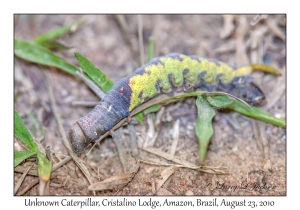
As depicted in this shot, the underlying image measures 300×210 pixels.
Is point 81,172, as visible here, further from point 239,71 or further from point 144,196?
point 239,71

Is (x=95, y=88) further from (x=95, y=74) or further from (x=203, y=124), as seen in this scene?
(x=203, y=124)

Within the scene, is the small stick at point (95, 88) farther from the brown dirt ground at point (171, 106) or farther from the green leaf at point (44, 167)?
the green leaf at point (44, 167)

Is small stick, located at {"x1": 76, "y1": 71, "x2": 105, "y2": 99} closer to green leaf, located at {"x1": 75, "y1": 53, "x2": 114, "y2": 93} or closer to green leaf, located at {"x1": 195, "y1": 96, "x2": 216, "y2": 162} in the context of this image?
green leaf, located at {"x1": 75, "y1": 53, "x2": 114, "y2": 93}

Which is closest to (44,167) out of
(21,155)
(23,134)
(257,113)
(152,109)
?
(21,155)

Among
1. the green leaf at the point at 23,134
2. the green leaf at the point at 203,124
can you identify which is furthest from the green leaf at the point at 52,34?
the green leaf at the point at 203,124

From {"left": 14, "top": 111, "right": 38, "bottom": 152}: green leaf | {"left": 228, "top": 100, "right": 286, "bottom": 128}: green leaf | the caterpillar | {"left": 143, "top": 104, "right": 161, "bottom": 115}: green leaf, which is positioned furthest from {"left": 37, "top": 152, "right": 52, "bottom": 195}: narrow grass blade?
{"left": 228, "top": 100, "right": 286, "bottom": 128}: green leaf
